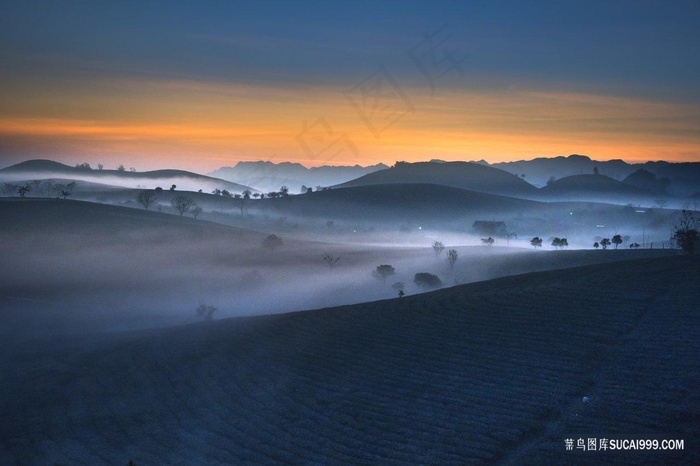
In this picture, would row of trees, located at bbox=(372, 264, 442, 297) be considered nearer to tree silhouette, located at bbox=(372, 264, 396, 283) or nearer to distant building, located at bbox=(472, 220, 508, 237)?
tree silhouette, located at bbox=(372, 264, 396, 283)

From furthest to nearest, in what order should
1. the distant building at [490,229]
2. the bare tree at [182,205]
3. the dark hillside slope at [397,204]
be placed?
the dark hillside slope at [397,204] < the bare tree at [182,205] < the distant building at [490,229]

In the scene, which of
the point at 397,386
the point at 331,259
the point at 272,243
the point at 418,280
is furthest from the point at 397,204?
the point at 397,386

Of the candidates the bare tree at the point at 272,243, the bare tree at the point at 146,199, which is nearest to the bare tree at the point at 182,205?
the bare tree at the point at 146,199

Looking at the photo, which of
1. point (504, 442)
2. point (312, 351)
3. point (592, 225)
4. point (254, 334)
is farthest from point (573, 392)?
point (592, 225)

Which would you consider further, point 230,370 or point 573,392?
point 230,370

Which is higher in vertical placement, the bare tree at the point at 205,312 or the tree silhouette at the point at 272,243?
the tree silhouette at the point at 272,243

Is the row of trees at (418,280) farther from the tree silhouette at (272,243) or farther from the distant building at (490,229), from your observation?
the distant building at (490,229)

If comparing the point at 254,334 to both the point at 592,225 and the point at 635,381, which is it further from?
the point at 592,225
